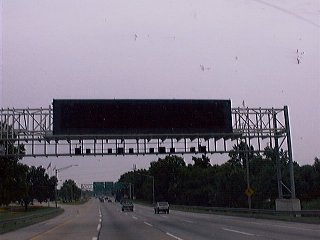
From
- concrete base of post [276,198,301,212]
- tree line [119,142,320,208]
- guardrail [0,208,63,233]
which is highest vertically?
tree line [119,142,320,208]

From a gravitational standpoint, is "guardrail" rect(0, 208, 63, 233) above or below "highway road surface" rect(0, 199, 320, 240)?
above

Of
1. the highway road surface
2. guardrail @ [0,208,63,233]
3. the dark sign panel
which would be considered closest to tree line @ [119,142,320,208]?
the dark sign panel

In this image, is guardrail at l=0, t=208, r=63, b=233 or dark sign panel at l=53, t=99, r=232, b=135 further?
dark sign panel at l=53, t=99, r=232, b=135

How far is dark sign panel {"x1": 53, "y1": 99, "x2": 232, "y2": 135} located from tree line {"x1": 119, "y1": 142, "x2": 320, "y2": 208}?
3.50 meters

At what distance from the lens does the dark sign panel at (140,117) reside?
142 ft

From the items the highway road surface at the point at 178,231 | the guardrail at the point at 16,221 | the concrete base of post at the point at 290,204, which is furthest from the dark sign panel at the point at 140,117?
the concrete base of post at the point at 290,204

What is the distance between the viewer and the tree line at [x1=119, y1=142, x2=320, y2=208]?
72.1 metres

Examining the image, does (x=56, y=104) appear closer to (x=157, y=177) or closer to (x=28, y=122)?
(x=28, y=122)

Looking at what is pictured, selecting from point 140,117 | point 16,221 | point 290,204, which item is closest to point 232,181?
point 290,204

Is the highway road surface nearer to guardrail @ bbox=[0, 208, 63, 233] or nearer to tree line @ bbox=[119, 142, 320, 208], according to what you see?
guardrail @ bbox=[0, 208, 63, 233]

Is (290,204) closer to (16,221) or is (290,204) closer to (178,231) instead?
(178,231)

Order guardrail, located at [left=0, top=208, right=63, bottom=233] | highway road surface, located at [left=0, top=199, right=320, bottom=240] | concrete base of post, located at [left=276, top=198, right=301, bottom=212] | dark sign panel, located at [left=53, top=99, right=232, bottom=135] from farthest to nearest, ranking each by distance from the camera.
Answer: concrete base of post, located at [left=276, top=198, right=301, bottom=212] → dark sign panel, located at [left=53, top=99, right=232, bottom=135] → guardrail, located at [left=0, top=208, right=63, bottom=233] → highway road surface, located at [left=0, top=199, right=320, bottom=240]

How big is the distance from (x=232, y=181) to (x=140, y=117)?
1788 inches

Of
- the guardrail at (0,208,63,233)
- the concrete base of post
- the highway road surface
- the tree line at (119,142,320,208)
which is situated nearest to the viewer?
the highway road surface
